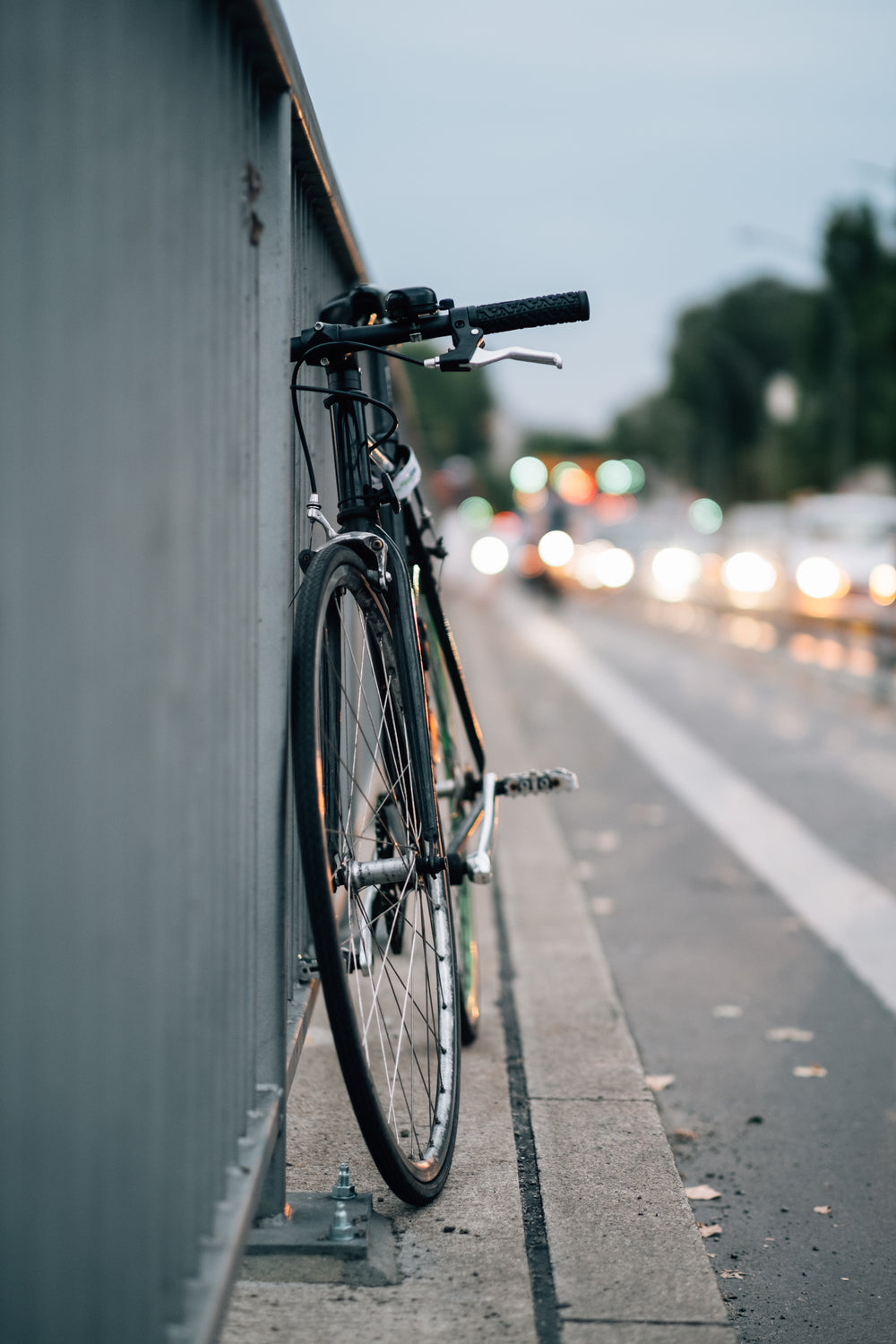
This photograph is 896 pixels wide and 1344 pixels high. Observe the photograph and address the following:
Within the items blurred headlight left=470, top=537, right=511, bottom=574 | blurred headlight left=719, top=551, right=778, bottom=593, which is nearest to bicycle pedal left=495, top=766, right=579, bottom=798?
blurred headlight left=719, top=551, right=778, bottom=593

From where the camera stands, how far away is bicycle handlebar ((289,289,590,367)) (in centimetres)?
289

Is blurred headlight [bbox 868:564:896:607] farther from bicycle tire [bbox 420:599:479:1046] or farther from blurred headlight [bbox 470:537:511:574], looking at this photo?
bicycle tire [bbox 420:599:479:1046]

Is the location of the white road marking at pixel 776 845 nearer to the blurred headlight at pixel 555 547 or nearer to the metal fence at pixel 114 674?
the metal fence at pixel 114 674

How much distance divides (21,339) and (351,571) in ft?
4.10

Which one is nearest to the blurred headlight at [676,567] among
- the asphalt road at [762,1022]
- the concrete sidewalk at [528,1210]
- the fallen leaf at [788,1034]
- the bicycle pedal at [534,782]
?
the asphalt road at [762,1022]

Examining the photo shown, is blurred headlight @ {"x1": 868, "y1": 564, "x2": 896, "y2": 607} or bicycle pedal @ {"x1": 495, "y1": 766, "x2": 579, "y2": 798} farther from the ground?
blurred headlight @ {"x1": 868, "y1": 564, "x2": 896, "y2": 607}

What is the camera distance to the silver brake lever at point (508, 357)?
2.85 m

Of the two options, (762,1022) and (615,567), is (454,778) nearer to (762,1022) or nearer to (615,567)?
(762,1022)

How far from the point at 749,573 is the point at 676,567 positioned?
A: 610 centimetres

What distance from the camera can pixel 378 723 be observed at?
11.1 feet

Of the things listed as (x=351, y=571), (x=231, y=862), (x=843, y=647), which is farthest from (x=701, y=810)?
(x=843, y=647)

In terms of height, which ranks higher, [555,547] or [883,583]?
[555,547]

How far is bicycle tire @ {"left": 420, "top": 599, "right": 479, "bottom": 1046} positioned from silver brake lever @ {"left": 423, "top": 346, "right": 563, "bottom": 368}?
960 millimetres

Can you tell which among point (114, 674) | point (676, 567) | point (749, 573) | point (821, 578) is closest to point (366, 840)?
point (114, 674)
